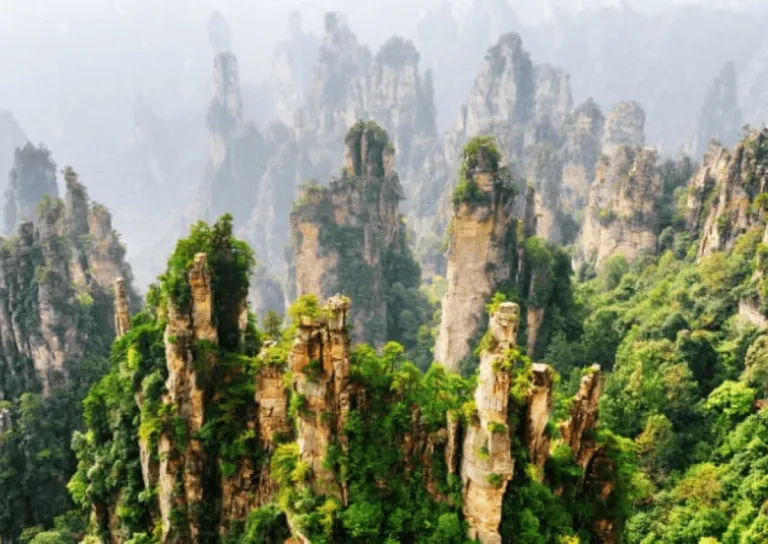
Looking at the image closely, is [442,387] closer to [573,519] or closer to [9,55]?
[573,519]

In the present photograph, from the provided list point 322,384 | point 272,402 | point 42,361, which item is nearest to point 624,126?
point 42,361

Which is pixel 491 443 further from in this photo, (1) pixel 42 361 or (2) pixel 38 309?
(2) pixel 38 309

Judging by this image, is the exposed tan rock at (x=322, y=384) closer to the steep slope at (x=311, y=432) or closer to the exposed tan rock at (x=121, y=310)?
the steep slope at (x=311, y=432)

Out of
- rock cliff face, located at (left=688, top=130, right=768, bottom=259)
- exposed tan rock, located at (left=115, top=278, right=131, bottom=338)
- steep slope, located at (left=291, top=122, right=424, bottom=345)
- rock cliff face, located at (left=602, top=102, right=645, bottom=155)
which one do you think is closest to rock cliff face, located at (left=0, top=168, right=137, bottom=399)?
exposed tan rock, located at (left=115, top=278, right=131, bottom=338)

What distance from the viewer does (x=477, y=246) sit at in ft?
124

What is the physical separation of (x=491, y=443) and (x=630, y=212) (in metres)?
37.5

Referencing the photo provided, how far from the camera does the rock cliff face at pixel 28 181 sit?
73.2m

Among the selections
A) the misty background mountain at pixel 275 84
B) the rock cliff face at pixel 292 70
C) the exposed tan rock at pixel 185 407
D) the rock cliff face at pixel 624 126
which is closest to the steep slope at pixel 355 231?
the exposed tan rock at pixel 185 407

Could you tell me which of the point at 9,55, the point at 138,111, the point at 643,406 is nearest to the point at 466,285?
the point at 643,406

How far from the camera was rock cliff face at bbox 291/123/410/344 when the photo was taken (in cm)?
5131

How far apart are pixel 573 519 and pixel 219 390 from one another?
1046cm

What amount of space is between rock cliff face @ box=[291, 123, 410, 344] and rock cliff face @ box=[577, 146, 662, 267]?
16.6 meters

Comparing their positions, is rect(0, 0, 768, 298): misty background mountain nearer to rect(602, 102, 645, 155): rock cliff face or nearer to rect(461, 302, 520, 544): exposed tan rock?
rect(602, 102, 645, 155): rock cliff face

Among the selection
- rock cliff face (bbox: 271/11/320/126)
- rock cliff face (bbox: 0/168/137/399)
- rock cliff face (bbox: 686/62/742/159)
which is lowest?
rock cliff face (bbox: 0/168/137/399)
